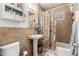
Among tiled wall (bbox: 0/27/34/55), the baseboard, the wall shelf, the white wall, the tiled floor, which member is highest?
the wall shelf

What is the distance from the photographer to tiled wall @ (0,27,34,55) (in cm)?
140

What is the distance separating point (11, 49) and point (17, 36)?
22cm

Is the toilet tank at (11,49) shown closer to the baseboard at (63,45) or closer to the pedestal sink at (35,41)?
the pedestal sink at (35,41)

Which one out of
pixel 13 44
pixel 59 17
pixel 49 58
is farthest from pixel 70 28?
pixel 13 44

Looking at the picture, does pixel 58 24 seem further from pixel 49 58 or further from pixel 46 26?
pixel 49 58

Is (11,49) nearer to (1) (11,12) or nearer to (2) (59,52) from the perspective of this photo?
(1) (11,12)

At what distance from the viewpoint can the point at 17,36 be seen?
151cm

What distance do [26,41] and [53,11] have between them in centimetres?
67

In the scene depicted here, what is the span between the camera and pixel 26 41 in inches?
61.9

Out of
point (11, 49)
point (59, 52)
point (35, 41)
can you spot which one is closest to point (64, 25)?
point (59, 52)

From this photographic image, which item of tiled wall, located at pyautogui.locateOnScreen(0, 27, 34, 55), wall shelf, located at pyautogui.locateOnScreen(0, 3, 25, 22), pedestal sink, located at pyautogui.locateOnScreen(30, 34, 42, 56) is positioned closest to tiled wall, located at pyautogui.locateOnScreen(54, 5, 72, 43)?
pedestal sink, located at pyautogui.locateOnScreen(30, 34, 42, 56)

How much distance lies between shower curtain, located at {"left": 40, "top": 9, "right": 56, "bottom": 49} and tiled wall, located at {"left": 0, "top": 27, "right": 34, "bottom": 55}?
0.22 metres

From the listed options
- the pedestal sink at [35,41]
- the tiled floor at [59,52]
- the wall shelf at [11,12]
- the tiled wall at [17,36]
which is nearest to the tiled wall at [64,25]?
the tiled floor at [59,52]

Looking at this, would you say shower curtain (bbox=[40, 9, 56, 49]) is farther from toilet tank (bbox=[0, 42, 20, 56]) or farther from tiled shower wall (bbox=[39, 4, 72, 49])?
toilet tank (bbox=[0, 42, 20, 56])
